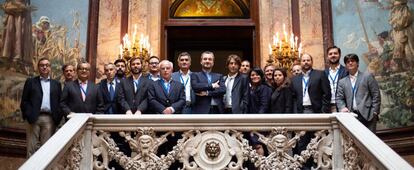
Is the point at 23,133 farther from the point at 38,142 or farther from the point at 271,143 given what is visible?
the point at 271,143

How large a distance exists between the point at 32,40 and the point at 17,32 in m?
0.31

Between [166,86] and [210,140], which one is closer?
[210,140]

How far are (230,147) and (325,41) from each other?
6.53 m

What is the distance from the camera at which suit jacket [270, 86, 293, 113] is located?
25.1 ft

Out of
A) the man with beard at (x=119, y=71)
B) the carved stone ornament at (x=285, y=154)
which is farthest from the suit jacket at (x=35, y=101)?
the carved stone ornament at (x=285, y=154)

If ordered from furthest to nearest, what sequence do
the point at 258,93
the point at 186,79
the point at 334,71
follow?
the point at 334,71 → the point at 186,79 → the point at 258,93

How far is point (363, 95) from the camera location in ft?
24.8

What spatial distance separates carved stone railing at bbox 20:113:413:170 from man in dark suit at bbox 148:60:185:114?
A: 112cm

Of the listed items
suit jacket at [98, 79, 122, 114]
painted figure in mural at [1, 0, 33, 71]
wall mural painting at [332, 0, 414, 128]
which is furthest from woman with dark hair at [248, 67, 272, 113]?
painted figure in mural at [1, 0, 33, 71]

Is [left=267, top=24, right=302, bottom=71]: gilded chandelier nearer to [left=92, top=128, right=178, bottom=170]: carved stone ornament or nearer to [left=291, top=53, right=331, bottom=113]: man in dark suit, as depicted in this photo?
[left=291, top=53, right=331, bottom=113]: man in dark suit

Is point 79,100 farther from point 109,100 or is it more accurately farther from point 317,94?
point 317,94

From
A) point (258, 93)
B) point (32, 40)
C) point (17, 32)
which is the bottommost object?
point (258, 93)

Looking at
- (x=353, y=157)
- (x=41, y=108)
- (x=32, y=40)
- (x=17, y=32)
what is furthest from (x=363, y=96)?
(x=17, y=32)

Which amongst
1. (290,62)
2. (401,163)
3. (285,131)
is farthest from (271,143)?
(290,62)
